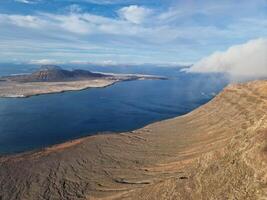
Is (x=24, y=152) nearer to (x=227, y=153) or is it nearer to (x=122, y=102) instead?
(x=227, y=153)

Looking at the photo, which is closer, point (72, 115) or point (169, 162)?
point (169, 162)

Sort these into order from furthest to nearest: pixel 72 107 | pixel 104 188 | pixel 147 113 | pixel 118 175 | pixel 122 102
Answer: pixel 122 102, pixel 72 107, pixel 147 113, pixel 118 175, pixel 104 188

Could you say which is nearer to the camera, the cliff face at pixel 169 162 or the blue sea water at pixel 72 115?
the cliff face at pixel 169 162

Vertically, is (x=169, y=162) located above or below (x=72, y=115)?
above

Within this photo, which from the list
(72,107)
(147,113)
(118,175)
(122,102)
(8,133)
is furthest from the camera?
(122,102)

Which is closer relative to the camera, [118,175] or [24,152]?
[118,175]

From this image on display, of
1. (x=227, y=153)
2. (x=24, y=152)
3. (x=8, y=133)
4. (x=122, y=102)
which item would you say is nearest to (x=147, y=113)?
(x=122, y=102)

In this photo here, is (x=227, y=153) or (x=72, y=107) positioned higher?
(x=227, y=153)

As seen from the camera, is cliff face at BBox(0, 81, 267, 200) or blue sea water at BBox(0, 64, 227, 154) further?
blue sea water at BBox(0, 64, 227, 154)
